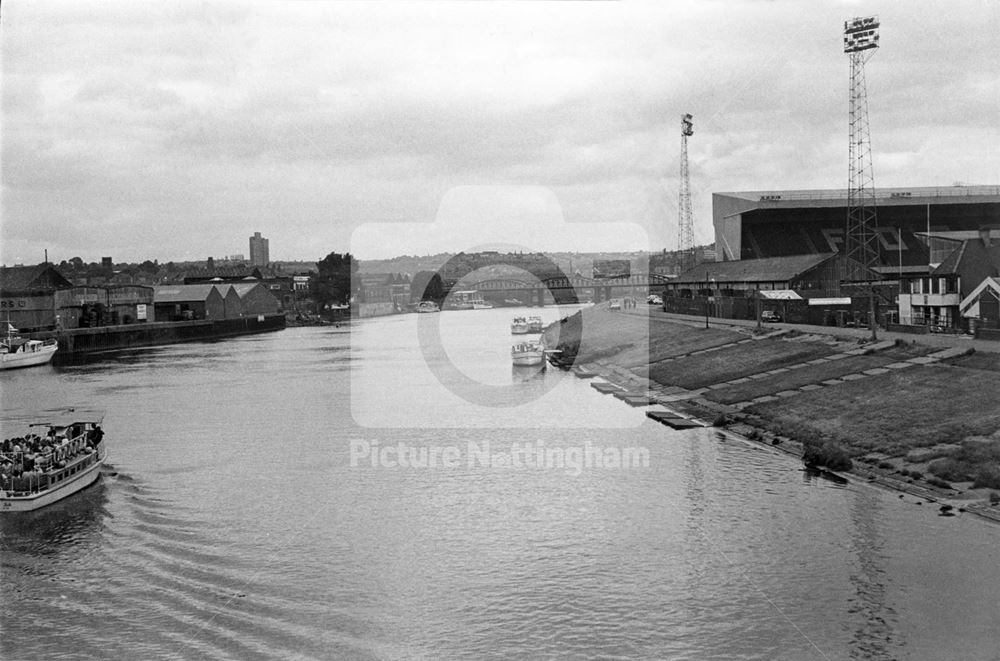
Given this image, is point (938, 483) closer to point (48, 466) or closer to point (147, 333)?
point (48, 466)

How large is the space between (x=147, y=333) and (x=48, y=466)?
10275 centimetres

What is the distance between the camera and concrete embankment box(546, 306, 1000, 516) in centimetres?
3234

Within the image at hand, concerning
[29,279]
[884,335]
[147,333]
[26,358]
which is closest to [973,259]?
[884,335]

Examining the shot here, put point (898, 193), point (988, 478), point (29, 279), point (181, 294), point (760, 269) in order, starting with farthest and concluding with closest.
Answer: point (181, 294) < point (898, 193) < point (29, 279) < point (760, 269) < point (988, 478)

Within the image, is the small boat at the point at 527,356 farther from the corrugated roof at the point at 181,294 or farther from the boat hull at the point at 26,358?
the corrugated roof at the point at 181,294

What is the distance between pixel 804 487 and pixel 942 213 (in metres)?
108

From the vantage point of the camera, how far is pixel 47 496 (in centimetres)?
3266

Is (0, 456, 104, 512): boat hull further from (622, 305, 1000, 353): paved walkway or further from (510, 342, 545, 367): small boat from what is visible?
(510, 342, 545, 367): small boat

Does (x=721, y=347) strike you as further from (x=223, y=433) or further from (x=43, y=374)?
(x=43, y=374)

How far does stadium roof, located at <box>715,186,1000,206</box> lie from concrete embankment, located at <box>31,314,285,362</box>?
87326 mm

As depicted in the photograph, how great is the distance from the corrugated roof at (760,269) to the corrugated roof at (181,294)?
86.6 meters

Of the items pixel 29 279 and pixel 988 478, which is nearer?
pixel 988 478

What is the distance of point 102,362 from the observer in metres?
97.8

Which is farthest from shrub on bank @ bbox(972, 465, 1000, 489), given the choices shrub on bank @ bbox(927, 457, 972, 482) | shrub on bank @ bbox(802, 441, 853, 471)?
→ shrub on bank @ bbox(802, 441, 853, 471)
